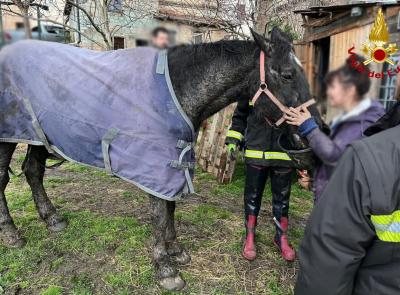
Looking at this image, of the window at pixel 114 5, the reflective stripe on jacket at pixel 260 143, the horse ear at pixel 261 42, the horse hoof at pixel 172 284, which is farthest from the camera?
the window at pixel 114 5

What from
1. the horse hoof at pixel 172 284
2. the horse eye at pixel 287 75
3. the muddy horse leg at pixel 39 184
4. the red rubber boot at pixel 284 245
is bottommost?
the horse hoof at pixel 172 284

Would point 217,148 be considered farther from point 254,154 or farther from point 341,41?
point 341,41

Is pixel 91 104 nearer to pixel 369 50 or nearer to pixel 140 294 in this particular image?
pixel 140 294

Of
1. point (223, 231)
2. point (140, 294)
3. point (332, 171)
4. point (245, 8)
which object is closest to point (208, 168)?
point (223, 231)

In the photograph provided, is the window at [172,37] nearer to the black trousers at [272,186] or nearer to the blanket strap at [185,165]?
the blanket strap at [185,165]

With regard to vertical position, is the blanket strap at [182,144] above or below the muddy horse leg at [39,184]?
above

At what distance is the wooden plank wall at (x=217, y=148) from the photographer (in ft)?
16.5

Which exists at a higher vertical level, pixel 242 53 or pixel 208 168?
pixel 242 53

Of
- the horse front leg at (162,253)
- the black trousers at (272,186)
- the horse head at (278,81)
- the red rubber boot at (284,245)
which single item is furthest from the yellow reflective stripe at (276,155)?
the horse front leg at (162,253)

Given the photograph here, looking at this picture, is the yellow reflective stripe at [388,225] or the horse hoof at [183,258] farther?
the horse hoof at [183,258]

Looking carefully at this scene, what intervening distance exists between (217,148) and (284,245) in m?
2.32

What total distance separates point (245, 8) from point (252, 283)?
3814mm

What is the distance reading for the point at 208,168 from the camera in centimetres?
552

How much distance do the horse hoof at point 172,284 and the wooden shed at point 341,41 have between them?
207cm
